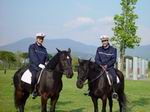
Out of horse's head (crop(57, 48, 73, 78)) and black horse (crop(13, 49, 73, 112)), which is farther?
black horse (crop(13, 49, 73, 112))

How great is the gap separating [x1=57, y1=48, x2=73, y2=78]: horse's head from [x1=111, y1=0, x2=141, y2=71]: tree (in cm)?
2974

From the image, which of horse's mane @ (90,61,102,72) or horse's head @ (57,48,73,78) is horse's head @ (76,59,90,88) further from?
horse's head @ (57,48,73,78)

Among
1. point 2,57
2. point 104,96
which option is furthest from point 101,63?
point 2,57

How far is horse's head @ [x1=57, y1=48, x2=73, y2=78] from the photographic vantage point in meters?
10.2

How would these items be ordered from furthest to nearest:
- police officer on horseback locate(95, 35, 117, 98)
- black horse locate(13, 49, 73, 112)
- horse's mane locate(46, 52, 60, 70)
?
police officer on horseback locate(95, 35, 117, 98), horse's mane locate(46, 52, 60, 70), black horse locate(13, 49, 73, 112)

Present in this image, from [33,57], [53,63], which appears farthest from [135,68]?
[53,63]

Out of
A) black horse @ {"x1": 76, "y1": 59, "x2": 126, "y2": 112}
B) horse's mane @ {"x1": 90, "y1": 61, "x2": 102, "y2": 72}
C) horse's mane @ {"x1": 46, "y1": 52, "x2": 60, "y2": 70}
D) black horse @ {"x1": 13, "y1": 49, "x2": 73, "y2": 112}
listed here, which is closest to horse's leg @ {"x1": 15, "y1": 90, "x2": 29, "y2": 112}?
black horse @ {"x1": 13, "y1": 49, "x2": 73, "y2": 112}

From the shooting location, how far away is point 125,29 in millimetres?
41938

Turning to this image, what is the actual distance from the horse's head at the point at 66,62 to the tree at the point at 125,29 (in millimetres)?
29736

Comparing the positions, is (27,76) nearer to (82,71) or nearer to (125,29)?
(82,71)

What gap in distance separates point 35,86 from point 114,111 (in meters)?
4.46

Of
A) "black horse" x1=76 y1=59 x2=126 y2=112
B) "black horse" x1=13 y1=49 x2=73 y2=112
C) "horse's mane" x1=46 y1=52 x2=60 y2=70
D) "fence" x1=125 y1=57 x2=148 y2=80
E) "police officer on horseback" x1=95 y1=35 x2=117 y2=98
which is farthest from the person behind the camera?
"fence" x1=125 y1=57 x2=148 y2=80

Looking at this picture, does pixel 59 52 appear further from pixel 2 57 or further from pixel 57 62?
pixel 2 57

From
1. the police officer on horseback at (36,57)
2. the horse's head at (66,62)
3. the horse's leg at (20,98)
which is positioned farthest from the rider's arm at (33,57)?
the horse's leg at (20,98)
